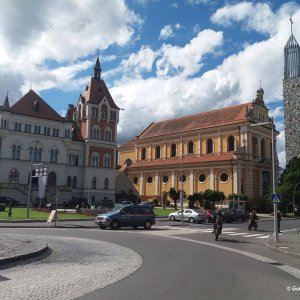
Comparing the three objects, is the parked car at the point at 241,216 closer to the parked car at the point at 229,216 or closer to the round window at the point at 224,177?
the parked car at the point at 229,216

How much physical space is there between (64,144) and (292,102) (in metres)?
73.5

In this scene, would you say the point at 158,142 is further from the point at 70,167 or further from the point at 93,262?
the point at 93,262

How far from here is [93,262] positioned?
1280 cm

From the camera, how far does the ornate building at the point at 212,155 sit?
72125 mm

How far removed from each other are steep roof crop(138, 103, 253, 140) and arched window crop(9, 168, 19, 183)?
118ft

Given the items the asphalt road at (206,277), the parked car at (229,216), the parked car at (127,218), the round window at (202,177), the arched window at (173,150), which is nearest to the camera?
the asphalt road at (206,277)

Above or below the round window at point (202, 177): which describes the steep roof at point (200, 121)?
above

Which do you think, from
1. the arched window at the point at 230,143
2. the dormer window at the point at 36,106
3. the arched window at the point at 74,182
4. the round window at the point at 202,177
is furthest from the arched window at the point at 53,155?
the arched window at the point at 230,143

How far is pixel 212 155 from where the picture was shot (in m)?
77.2

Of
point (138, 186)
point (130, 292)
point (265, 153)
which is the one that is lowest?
point (130, 292)

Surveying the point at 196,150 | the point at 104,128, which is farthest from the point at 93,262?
the point at 196,150

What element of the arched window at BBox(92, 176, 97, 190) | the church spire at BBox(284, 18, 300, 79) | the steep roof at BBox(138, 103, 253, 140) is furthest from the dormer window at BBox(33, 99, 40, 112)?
the church spire at BBox(284, 18, 300, 79)

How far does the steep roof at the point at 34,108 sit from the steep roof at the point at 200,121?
28.0m

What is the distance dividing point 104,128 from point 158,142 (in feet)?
56.5
